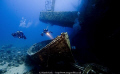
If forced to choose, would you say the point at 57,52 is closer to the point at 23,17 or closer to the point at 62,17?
the point at 62,17

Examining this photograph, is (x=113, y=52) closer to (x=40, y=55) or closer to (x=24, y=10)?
(x=40, y=55)

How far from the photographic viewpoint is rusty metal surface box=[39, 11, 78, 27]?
7.66 metres

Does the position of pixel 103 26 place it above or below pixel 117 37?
above

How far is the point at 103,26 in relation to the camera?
220 inches

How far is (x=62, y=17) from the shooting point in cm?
830

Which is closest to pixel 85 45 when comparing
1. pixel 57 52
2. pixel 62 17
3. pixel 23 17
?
pixel 62 17

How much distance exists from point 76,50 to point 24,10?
131716 mm

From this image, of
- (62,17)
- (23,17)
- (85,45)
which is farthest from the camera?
(23,17)

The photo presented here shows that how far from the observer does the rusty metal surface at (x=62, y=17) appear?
7.66 m

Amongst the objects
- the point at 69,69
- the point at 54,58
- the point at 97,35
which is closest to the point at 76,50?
the point at 97,35

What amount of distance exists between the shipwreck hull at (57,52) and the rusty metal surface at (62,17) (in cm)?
394

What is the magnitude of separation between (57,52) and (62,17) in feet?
16.1

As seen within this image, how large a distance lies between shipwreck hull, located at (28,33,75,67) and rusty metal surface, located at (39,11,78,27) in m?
3.94

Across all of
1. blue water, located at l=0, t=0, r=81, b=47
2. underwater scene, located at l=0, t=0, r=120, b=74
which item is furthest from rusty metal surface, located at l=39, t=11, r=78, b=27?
blue water, located at l=0, t=0, r=81, b=47
